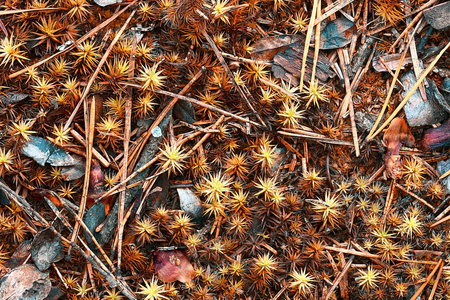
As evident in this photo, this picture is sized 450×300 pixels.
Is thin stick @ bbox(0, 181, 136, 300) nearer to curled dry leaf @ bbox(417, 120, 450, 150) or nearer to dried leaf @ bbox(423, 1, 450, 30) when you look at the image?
curled dry leaf @ bbox(417, 120, 450, 150)

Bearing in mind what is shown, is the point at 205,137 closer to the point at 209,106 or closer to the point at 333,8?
the point at 209,106

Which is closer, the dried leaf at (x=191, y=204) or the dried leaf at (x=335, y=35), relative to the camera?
the dried leaf at (x=191, y=204)

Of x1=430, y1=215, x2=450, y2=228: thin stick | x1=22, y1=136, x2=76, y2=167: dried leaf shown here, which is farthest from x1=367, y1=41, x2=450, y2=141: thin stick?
x1=22, y1=136, x2=76, y2=167: dried leaf

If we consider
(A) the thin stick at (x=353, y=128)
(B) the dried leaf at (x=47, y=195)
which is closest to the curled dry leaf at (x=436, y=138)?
(A) the thin stick at (x=353, y=128)

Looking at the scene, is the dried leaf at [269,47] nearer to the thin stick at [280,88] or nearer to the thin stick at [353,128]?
the thin stick at [280,88]

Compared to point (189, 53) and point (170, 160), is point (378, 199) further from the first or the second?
point (189, 53)

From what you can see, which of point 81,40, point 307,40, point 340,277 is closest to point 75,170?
point 81,40

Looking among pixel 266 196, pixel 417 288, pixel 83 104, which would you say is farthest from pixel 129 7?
pixel 417 288
